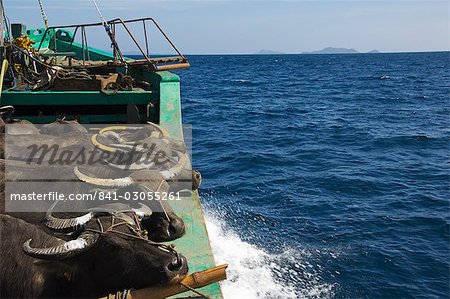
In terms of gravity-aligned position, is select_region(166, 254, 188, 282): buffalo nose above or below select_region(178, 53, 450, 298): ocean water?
above

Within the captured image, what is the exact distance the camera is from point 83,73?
10.8 m

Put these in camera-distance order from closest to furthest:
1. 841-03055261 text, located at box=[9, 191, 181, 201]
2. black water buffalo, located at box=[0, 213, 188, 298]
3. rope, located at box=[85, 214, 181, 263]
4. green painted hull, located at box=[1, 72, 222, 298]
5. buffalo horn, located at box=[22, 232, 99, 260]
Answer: buffalo horn, located at box=[22, 232, 99, 260] → black water buffalo, located at box=[0, 213, 188, 298] → rope, located at box=[85, 214, 181, 263] → 841-03055261 text, located at box=[9, 191, 181, 201] → green painted hull, located at box=[1, 72, 222, 298]

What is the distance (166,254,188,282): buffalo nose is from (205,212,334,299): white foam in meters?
5.54

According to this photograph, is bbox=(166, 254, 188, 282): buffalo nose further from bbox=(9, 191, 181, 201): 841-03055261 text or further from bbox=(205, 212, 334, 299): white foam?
bbox=(205, 212, 334, 299): white foam

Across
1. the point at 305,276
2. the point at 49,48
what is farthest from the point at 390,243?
the point at 49,48

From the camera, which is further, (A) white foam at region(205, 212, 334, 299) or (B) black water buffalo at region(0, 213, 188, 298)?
(A) white foam at region(205, 212, 334, 299)

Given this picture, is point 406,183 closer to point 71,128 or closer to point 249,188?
point 249,188

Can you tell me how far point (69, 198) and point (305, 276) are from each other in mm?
6774

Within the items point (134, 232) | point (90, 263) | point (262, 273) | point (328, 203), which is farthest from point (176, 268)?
point (328, 203)

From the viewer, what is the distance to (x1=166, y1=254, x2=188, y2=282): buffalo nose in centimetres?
412

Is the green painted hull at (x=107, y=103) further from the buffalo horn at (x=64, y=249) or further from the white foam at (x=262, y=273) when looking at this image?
the buffalo horn at (x=64, y=249)

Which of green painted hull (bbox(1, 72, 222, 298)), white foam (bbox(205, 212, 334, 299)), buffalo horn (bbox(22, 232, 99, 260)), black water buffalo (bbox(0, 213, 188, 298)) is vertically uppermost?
green painted hull (bbox(1, 72, 222, 298))

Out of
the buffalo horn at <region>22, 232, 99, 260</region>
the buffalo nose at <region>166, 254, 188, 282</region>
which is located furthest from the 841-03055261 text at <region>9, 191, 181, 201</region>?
the buffalo nose at <region>166, 254, 188, 282</region>

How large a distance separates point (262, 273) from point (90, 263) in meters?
6.67
